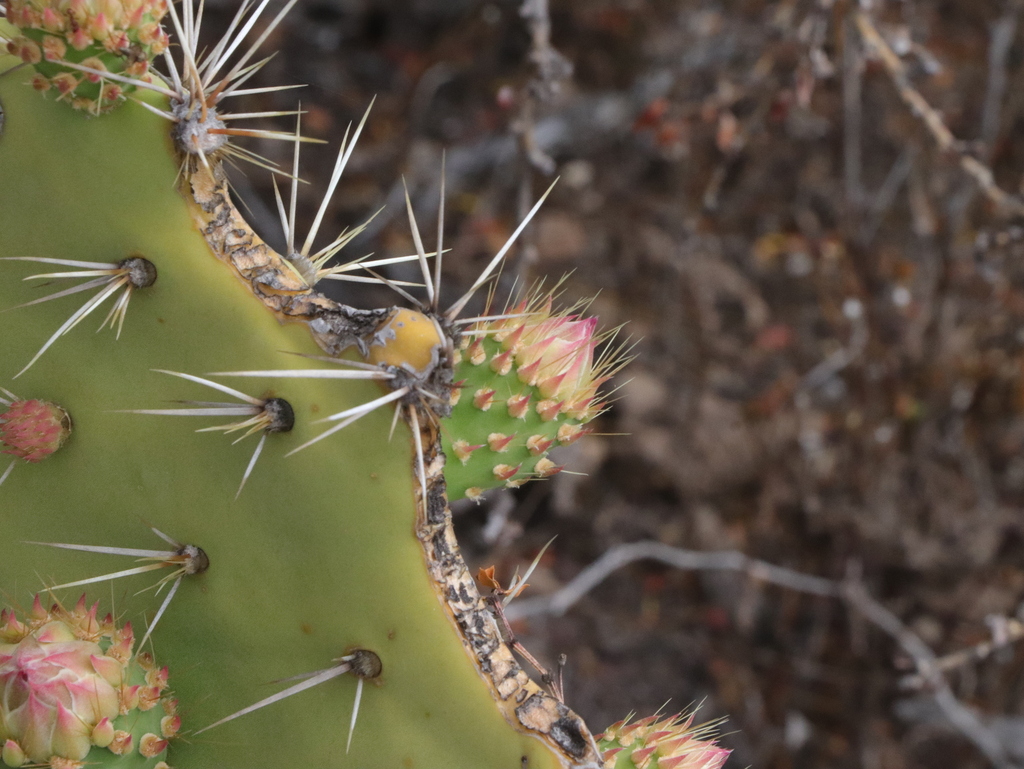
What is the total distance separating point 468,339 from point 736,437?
219 centimetres

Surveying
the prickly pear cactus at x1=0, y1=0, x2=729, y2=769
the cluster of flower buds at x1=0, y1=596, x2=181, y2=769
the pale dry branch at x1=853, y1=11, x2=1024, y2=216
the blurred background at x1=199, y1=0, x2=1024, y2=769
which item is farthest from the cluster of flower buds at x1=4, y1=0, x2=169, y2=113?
the pale dry branch at x1=853, y1=11, x2=1024, y2=216

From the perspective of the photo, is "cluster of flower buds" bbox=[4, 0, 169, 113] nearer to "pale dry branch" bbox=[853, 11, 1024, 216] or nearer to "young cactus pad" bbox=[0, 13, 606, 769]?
"young cactus pad" bbox=[0, 13, 606, 769]

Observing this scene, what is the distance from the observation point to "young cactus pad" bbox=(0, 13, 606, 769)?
998 mm

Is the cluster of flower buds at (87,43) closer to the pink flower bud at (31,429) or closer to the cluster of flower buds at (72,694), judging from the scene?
the pink flower bud at (31,429)

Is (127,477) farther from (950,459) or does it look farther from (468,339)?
(950,459)

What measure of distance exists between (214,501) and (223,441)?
0.07 m

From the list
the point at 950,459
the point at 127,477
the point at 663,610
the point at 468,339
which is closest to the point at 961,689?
the point at 950,459

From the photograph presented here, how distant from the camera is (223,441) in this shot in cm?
106

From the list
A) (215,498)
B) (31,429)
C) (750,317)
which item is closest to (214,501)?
(215,498)

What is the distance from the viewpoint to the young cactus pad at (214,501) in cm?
100

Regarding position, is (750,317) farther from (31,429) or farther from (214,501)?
(31,429)

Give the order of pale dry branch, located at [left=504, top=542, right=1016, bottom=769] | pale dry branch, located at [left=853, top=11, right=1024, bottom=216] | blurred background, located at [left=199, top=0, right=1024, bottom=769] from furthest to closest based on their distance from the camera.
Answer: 1. blurred background, located at [left=199, top=0, right=1024, bottom=769]
2. pale dry branch, located at [left=504, top=542, right=1016, bottom=769]
3. pale dry branch, located at [left=853, top=11, right=1024, bottom=216]

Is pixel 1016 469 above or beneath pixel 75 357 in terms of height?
beneath

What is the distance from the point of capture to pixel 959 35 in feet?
10.9
